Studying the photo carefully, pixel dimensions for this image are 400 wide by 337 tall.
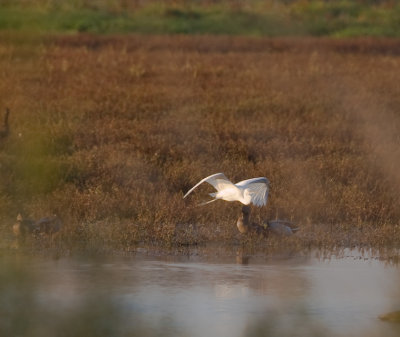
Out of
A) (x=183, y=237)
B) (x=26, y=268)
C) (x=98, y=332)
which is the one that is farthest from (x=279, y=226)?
(x=98, y=332)

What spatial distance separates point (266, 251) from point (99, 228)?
169cm

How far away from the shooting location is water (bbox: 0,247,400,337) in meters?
6.67

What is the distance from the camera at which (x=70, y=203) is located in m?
10.3

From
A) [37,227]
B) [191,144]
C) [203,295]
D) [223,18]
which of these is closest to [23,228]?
[37,227]

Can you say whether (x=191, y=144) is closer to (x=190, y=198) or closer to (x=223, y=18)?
(x=190, y=198)

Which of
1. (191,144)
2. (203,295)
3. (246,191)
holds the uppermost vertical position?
(191,144)

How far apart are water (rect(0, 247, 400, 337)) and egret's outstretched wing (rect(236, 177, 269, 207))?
52 cm

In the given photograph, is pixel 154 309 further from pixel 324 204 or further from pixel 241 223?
pixel 324 204

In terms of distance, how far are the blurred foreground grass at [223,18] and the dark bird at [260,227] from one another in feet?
100

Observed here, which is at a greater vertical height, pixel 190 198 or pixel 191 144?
pixel 191 144

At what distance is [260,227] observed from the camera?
9.27 m

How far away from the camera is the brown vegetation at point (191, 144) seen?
10.2m

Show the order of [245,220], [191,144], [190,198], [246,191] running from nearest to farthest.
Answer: [246,191], [245,220], [190,198], [191,144]

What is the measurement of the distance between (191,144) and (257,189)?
4.77 metres
